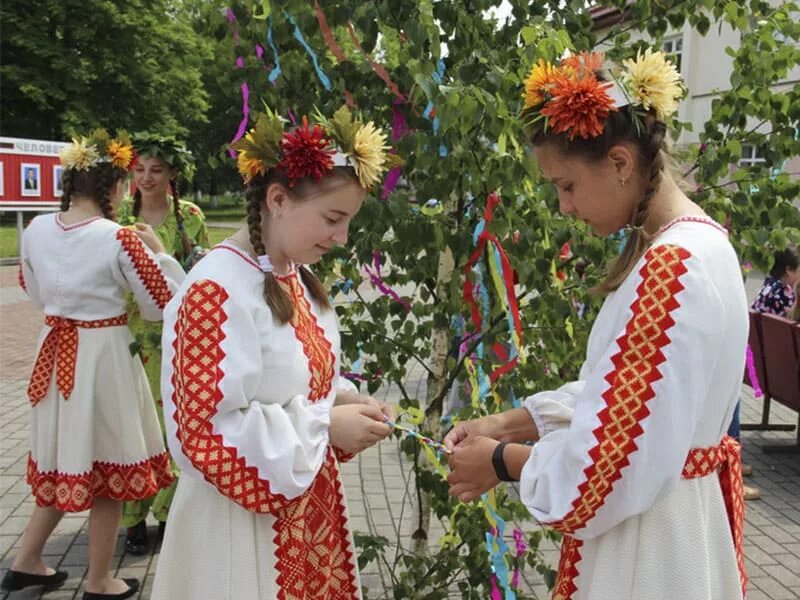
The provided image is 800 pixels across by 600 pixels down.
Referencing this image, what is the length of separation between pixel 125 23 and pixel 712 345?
28.4m

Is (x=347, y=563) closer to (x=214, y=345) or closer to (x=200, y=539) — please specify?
(x=200, y=539)

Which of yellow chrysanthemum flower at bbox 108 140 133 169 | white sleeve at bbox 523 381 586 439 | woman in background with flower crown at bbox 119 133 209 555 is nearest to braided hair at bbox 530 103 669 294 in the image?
white sleeve at bbox 523 381 586 439

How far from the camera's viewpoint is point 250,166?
1.94 metres

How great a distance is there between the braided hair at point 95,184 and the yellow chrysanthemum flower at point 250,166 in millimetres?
1889

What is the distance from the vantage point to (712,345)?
4.83 ft

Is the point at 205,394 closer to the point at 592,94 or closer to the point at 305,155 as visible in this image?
the point at 305,155

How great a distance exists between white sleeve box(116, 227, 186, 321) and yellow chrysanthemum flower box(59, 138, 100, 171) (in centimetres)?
39

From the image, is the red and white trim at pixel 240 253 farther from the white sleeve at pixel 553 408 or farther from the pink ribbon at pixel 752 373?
the pink ribbon at pixel 752 373

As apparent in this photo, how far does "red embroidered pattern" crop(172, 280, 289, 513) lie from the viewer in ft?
5.74

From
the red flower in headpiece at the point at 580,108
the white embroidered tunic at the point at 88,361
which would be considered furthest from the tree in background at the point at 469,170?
the white embroidered tunic at the point at 88,361

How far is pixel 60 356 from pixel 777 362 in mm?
4902

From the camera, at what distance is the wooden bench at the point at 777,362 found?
573 centimetres

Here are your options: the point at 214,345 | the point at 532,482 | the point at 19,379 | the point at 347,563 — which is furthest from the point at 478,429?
the point at 19,379

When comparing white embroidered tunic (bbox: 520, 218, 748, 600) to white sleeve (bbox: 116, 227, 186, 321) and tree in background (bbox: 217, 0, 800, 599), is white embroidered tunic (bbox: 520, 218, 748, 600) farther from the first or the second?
white sleeve (bbox: 116, 227, 186, 321)
